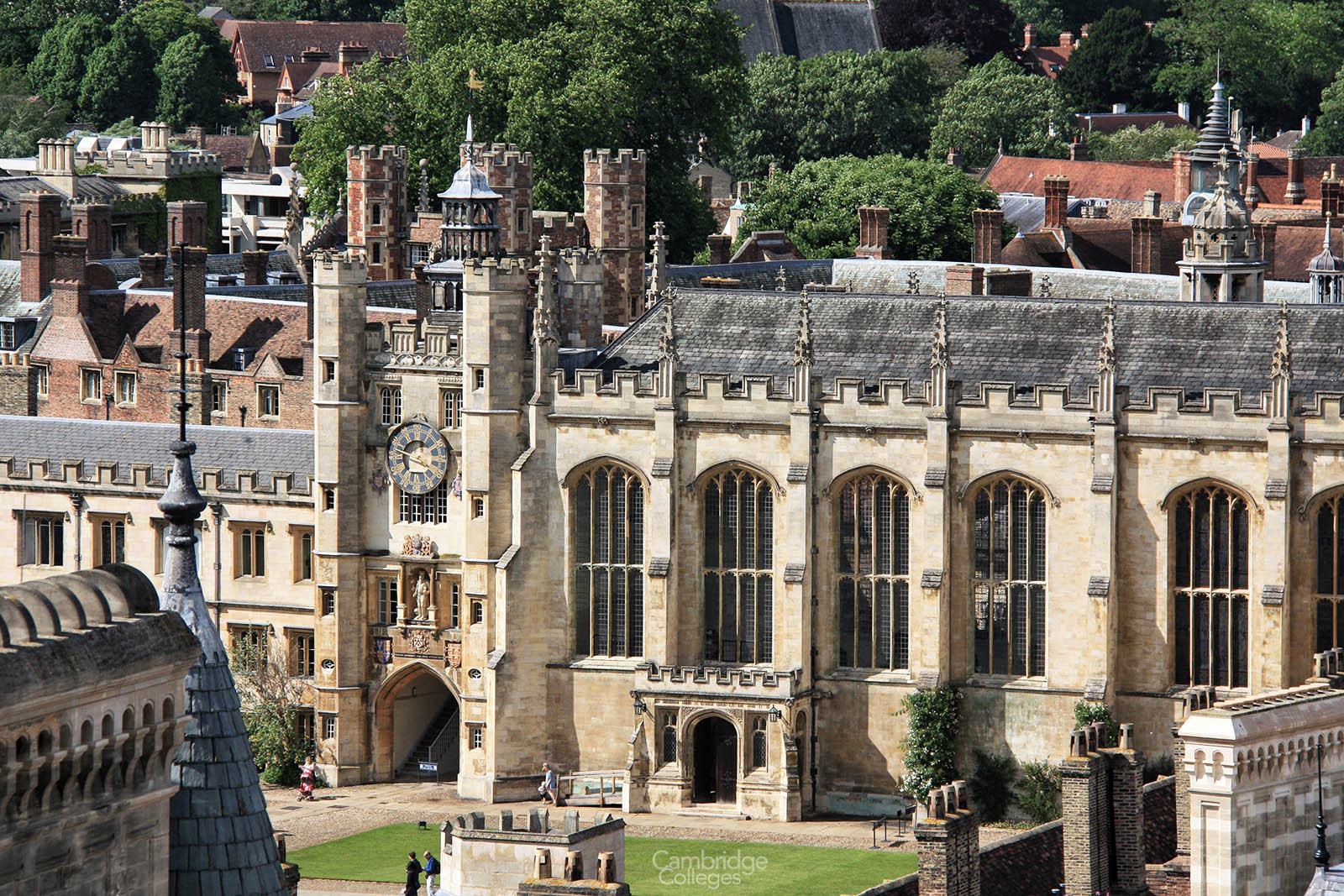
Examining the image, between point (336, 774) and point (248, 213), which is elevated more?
point (248, 213)

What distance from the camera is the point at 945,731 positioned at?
7231cm

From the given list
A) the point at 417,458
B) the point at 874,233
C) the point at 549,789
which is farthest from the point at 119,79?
the point at 549,789

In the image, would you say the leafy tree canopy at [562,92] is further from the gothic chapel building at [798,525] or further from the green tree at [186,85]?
the green tree at [186,85]

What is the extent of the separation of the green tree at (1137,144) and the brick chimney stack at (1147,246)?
6597 cm

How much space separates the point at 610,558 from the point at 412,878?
39.9 ft

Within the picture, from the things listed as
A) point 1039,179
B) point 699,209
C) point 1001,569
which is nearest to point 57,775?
point 1001,569

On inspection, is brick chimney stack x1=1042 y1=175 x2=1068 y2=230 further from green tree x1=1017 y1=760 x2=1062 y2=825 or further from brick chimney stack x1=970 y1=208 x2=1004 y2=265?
green tree x1=1017 y1=760 x2=1062 y2=825

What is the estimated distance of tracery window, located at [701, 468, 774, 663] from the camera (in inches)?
2899

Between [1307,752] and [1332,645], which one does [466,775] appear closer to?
[1332,645]

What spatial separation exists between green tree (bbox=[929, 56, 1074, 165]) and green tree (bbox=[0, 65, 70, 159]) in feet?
156

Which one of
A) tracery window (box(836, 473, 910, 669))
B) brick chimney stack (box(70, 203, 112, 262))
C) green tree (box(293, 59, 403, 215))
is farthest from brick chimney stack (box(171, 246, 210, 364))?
green tree (box(293, 59, 403, 215))

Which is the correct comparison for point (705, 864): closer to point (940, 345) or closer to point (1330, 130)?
point (940, 345)

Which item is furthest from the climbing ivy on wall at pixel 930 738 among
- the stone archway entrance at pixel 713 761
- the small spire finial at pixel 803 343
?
the small spire finial at pixel 803 343

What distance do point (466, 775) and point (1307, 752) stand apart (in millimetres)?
27931
